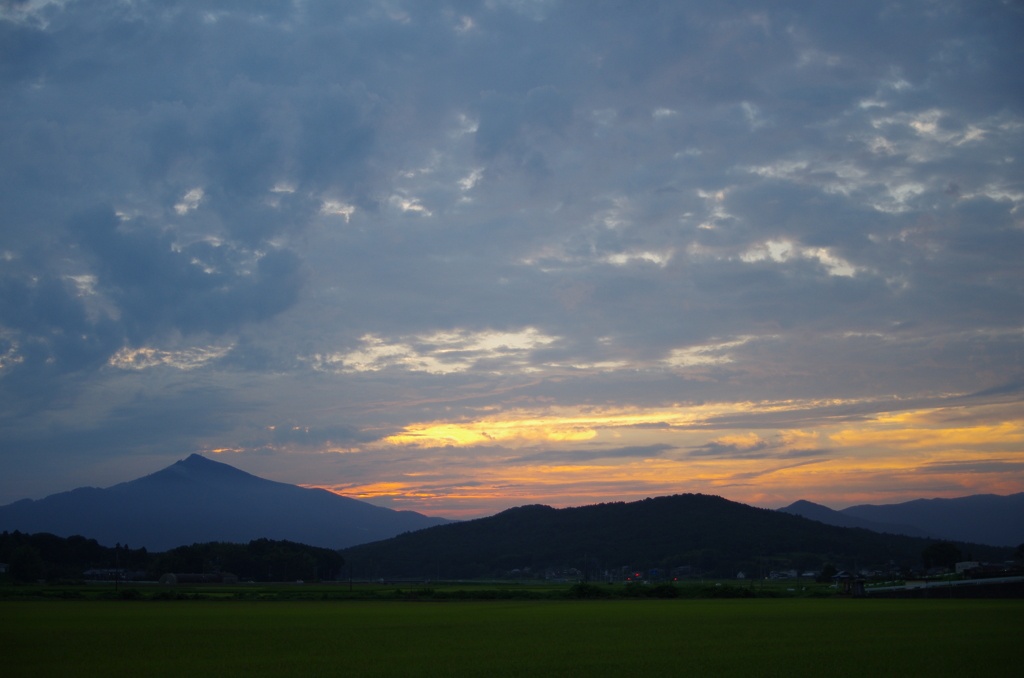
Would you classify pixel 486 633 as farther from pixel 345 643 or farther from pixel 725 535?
pixel 725 535

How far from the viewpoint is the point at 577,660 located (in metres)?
19.4

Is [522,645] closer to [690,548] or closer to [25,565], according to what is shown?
[25,565]

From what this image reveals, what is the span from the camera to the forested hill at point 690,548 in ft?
528

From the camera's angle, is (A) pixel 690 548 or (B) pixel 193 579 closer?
(B) pixel 193 579

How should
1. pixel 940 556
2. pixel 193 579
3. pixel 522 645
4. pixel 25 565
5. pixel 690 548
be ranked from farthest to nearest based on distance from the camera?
pixel 690 548
pixel 940 556
pixel 193 579
pixel 25 565
pixel 522 645

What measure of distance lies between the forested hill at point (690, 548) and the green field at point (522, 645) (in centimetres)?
13258

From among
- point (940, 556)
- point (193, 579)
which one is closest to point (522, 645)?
point (193, 579)

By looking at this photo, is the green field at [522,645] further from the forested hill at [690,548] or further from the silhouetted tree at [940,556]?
the forested hill at [690,548]

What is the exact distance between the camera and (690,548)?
172 m

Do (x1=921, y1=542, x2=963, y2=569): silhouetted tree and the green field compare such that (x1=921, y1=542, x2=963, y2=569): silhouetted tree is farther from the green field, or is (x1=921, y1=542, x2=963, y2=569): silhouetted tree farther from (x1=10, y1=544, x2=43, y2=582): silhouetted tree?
(x1=10, y1=544, x2=43, y2=582): silhouetted tree

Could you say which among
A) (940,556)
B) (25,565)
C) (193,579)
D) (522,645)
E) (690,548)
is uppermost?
(522,645)

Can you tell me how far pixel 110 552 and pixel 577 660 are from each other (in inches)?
5534

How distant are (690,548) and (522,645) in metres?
161

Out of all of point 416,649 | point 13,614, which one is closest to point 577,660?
point 416,649
